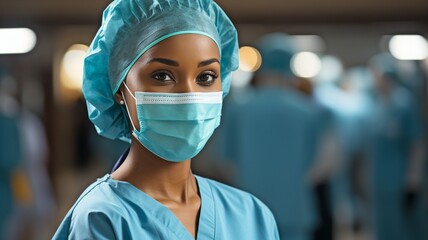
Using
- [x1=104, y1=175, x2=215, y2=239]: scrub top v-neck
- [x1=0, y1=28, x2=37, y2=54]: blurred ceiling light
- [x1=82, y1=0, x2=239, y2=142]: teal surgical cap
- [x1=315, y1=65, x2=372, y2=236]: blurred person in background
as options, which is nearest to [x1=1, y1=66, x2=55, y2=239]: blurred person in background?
[x1=315, y1=65, x2=372, y2=236]: blurred person in background

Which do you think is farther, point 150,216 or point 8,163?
point 8,163

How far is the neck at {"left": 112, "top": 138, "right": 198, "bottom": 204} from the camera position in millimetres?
1882

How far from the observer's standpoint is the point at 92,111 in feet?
6.55

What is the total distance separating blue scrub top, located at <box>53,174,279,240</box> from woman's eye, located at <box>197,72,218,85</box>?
0.24 metres

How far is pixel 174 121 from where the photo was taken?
1.87 m

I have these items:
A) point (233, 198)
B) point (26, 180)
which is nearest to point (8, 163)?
point (26, 180)

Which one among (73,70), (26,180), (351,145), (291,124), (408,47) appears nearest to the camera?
(291,124)

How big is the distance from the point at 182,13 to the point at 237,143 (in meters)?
3.24

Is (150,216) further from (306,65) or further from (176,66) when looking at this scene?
(306,65)

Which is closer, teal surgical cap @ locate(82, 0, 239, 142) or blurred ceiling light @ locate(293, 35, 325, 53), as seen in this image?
teal surgical cap @ locate(82, 0, 239, 142)

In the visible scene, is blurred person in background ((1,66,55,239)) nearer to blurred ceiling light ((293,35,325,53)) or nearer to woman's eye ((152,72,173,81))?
woman's eye ((152,72,173,81))

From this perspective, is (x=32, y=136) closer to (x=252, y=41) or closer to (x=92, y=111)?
(x=252, y=41)

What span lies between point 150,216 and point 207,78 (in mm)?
298

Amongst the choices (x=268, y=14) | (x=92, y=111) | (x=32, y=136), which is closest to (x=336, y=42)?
(x=268, y=14)
